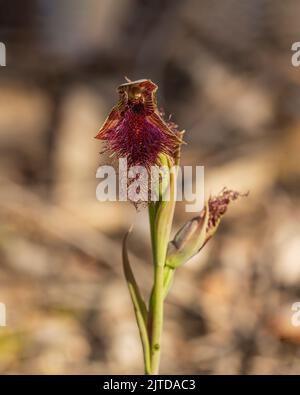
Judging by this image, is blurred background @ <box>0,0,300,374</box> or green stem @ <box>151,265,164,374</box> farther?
blurred background @ <box>0,0,300,374</box>

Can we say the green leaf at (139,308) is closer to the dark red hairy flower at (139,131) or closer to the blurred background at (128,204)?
the blurred background at (128,204)

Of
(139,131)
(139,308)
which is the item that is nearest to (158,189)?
(139,131)

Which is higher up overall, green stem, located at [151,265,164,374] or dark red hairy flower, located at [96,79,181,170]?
dark red hairy flower, located at [96,79,181,170]

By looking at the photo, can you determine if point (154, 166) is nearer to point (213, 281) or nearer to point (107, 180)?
point (107, 180)

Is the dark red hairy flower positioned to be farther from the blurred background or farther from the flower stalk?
the blurred background

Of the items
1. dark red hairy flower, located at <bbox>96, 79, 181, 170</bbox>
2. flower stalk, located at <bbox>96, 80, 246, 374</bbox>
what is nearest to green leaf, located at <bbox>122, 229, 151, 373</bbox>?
flower stalk, located at <bbox>96, 80, 246, 374</bbox>

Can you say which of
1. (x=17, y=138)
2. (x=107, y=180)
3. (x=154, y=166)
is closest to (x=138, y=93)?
(x=154, y=166)

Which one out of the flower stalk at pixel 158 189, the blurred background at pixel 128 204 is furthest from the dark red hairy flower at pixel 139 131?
the blurred background at pixel 128 204
